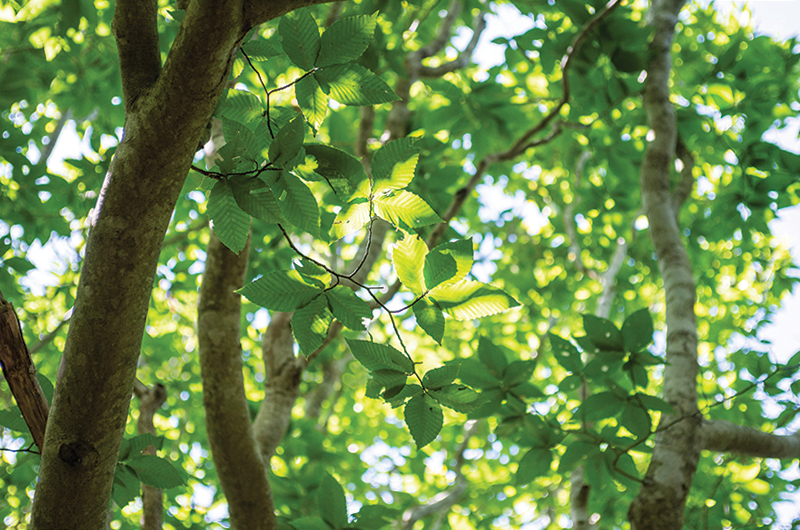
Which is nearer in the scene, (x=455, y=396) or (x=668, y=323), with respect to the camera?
(x=455, y=396)

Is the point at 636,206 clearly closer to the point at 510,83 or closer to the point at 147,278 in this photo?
the point at 510,83

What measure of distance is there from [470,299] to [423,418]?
281mm

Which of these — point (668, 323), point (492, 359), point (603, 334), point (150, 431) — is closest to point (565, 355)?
point (603, 334)

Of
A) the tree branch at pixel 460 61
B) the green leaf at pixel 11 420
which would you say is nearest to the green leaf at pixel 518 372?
the green leaf at pixel 11 420

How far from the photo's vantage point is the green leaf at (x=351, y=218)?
1060 millimetres

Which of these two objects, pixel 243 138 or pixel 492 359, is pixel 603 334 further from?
pixel 243 138

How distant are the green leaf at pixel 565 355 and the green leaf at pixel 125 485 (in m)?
1.42

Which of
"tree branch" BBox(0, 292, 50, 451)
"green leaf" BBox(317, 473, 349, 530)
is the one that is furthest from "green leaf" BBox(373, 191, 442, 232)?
"green leaf" BBox(317, 473, 349, 530)

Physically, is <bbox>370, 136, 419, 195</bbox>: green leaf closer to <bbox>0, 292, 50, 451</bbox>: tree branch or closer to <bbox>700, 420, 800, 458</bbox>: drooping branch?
<bbox>0, 292, 50, 451</bbox>: tree branch

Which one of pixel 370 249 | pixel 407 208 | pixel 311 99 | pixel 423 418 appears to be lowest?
pixel 423 418

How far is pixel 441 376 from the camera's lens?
1090 mm

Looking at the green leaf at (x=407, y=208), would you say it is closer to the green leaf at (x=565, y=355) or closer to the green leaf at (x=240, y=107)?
the green leaf at (x=240, y=107)

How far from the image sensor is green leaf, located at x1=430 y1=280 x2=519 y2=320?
105 centimetres

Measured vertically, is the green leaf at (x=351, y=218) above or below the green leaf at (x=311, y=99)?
below
